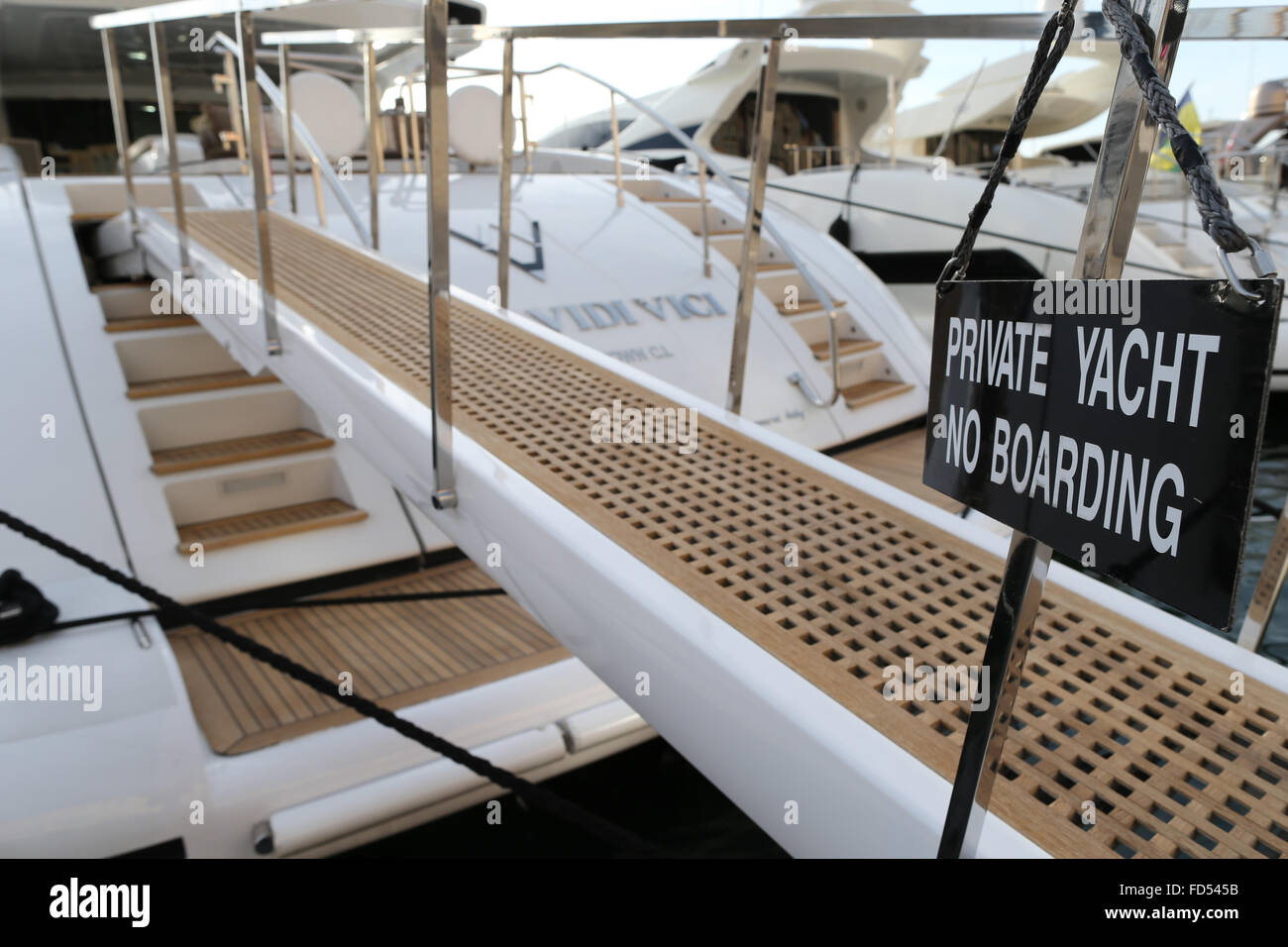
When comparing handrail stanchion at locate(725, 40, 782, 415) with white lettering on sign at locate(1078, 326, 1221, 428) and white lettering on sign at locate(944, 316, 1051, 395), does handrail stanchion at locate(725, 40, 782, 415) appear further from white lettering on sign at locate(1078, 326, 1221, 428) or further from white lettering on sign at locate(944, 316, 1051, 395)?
white lettering on sign at locate(1078, 326, 1221, 428)

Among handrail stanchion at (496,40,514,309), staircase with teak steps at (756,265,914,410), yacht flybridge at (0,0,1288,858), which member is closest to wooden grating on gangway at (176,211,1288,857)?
yacht flybridge at (0,0,1288,858)

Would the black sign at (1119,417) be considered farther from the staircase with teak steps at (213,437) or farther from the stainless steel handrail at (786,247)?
the stainless steel handrail at (786,247)

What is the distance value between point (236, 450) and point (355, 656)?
99cm

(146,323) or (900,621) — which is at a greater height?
(146,323)

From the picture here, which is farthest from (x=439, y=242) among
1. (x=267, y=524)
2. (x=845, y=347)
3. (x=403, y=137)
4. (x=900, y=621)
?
(x=403, y=137)

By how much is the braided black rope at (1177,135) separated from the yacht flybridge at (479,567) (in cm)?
7

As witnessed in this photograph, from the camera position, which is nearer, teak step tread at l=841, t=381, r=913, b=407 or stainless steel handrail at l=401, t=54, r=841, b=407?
stainless steel handrail at l=401, t=54, r=841, b=407

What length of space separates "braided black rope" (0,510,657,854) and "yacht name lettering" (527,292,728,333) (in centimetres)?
229

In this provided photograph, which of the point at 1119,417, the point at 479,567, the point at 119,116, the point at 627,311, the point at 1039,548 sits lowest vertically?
the point at 479,567

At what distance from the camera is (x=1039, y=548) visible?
848mm

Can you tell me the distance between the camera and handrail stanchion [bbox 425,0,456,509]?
1739 millimetres

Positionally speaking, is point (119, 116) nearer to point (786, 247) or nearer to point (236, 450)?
point (236, 450)

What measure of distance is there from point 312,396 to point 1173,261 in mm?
8087
